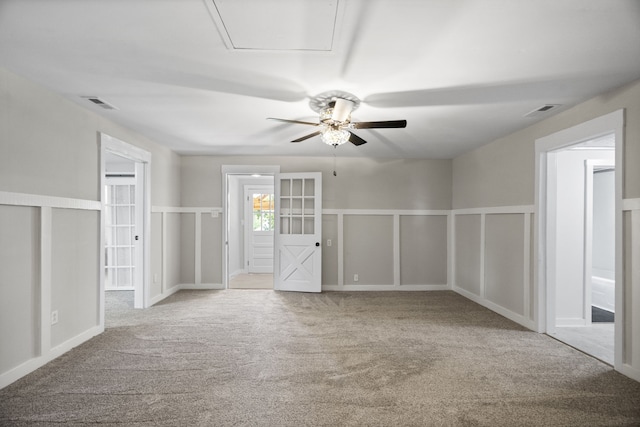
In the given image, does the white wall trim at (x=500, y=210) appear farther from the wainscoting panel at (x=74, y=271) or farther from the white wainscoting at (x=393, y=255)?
the wainscoting panel at (x=74, y=271)

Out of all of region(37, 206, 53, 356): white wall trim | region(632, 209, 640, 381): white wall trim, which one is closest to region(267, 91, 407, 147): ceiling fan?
region(632, 209, 640, 381): white wall trim

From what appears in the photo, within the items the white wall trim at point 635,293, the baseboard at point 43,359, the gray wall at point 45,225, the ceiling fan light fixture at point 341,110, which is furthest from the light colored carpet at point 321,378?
the ceiling fan light fixture at point 341,110

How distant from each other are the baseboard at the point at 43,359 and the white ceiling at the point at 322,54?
2273 mm

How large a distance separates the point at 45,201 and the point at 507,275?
5.07 metres

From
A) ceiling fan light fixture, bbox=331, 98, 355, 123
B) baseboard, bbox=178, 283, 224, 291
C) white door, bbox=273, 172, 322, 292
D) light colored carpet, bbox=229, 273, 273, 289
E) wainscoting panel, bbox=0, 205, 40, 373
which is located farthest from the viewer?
light colored carpet, bbox=229, 273, 273, 289

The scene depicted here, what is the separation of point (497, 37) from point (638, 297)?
7.62ft

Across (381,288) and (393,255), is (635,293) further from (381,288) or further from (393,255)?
(381,288)

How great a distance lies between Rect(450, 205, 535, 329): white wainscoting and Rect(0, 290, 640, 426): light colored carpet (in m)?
0.25

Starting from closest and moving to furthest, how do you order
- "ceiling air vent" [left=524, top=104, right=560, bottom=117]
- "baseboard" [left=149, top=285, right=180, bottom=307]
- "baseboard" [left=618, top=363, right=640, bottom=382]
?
"baseboard" [left=618, top=363, right=640, bottom=382], "ceiling air vent" [left=524, top=104, right=560, bottom=117], "baseboard" [left=149, top=285, right=180, bottom=307]

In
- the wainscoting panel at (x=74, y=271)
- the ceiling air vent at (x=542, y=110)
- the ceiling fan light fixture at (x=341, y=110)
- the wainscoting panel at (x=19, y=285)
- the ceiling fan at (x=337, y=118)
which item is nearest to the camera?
the wainscoting panel at (x=19, y=285)

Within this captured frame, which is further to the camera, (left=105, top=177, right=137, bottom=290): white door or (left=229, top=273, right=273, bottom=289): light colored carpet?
(left=229, top=273, right=273, bottom=289): light colored carpet

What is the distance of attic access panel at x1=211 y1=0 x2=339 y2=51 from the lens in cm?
170

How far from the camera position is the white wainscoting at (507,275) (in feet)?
12.7

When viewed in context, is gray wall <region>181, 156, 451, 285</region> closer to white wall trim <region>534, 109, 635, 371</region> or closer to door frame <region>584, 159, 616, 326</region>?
door frame <region>584, 159, 616, 326</region>
